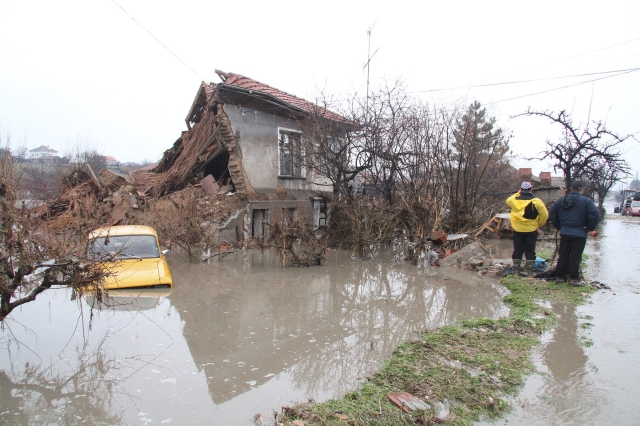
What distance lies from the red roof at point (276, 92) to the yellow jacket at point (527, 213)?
6500mm

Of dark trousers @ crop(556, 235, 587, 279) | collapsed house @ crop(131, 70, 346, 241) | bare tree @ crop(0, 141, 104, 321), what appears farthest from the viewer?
collapsed house @ crop(131, 70, 346, 241)

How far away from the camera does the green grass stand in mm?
3539

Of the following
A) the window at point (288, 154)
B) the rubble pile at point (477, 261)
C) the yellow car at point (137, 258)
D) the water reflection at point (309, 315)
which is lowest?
the water reflection at point (309, 315)

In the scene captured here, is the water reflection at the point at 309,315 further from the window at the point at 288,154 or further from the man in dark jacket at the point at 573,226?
the window at the point at 288,154

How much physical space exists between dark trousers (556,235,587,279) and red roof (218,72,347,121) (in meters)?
7.70

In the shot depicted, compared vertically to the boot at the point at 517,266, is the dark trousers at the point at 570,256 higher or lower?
higher

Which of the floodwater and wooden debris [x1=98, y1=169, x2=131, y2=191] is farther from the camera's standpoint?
wooden debris [x1=98, y1=169, x2=131, y2=191]

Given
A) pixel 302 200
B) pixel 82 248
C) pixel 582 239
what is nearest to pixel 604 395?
pixel 582 239

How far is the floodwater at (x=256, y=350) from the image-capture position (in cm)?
378

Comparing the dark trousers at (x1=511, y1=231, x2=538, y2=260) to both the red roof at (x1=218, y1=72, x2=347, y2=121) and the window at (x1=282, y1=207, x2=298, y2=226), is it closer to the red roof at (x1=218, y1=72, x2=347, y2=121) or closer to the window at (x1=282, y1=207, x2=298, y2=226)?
the window at (x1=282, y1=207, x2=298, y2=226)

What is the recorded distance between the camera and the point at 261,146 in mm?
16078

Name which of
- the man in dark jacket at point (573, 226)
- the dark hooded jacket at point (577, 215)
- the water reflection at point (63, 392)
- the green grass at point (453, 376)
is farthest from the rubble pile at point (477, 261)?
the water reflection at point (63, 392)

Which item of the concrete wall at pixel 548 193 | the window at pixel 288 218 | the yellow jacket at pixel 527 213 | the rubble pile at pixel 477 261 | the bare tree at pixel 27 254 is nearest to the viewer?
the bare tree at pixel 27 254

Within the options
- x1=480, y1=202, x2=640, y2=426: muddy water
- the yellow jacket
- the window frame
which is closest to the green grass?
x1=480, y1=202, x2=640, y2=426: muddy water
